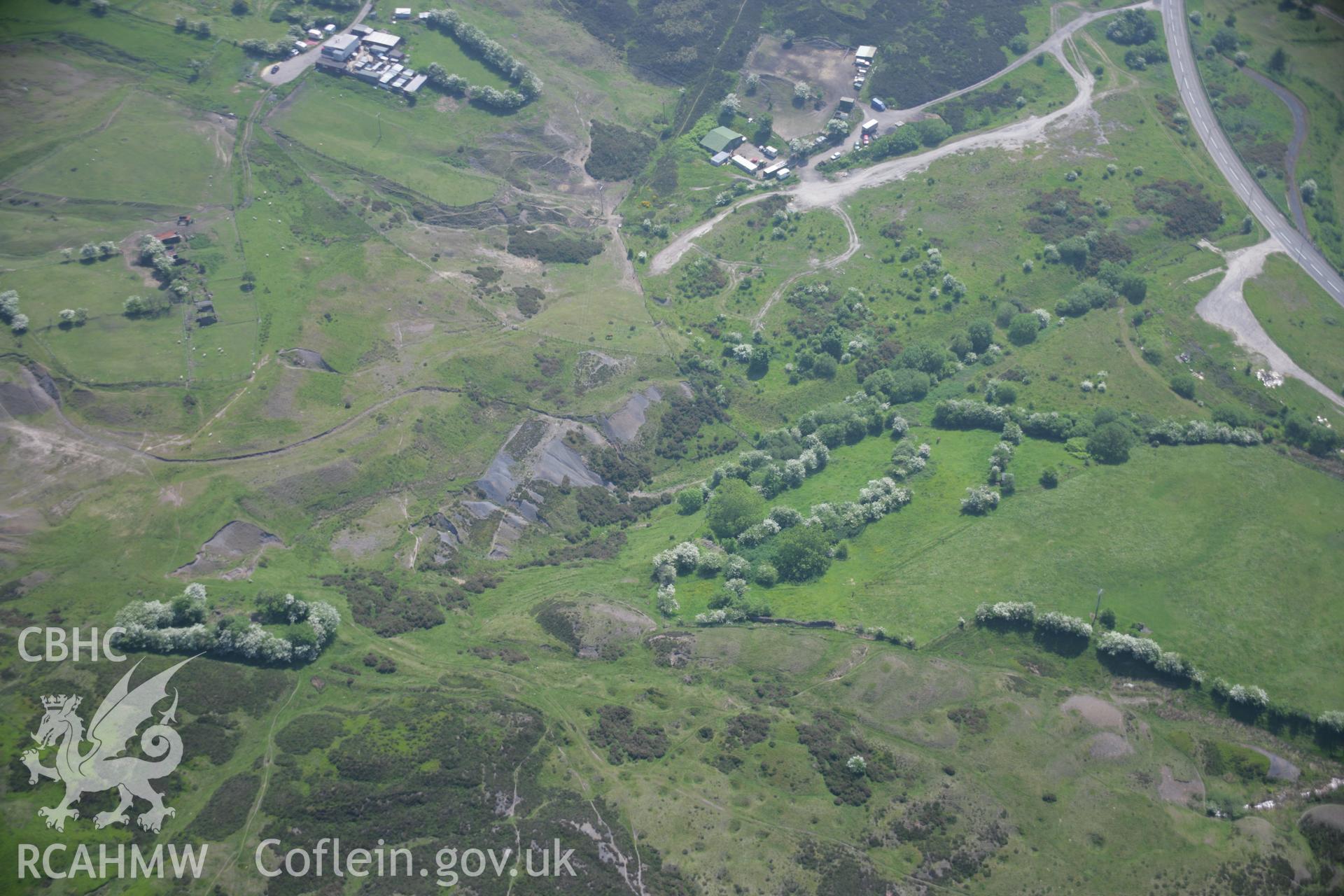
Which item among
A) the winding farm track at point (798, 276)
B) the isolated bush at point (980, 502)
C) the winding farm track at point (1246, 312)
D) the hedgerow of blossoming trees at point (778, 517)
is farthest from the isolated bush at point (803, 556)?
the winding farm track at point (1246, 312)

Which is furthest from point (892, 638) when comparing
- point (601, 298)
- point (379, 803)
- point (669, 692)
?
point (601, 298)

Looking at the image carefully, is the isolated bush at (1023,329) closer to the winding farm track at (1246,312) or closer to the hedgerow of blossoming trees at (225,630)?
the winding farm track at (1246,312)

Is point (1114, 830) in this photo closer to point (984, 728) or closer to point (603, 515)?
point (984, 728)

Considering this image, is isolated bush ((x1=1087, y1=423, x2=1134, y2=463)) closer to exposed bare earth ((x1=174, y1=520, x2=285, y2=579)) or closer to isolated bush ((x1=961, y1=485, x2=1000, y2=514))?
isolated bush ((x1=961, y1=485, x2=1000, y2=514))

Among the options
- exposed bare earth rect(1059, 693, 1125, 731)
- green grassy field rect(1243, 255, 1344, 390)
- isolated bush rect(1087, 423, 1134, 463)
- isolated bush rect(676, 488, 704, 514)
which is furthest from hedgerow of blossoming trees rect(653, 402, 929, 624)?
green grassy field rect(1243, 255, 1344, 390)

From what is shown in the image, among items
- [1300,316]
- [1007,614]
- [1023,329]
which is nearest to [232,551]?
[1007,614]

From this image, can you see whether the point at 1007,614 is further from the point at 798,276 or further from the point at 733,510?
the point at 798,276
